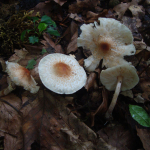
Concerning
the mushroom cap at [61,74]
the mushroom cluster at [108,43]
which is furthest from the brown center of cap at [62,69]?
the mushroom cluster at [108,43]

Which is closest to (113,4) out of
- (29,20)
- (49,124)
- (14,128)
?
(29,20)

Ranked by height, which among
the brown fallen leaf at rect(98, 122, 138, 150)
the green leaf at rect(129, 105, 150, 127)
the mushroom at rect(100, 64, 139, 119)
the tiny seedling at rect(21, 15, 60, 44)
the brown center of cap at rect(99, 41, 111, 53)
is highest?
the tiny seedling at rect(21, 15, 60, 44)

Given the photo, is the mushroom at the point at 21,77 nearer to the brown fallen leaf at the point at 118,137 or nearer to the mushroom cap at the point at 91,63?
the mushroom cap at the point at 91,63

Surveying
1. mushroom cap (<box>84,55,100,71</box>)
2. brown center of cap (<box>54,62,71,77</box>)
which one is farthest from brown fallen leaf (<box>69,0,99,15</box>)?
brown center of cap (<box>54,62,71,77</box>)

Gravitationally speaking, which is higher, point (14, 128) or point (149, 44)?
point (149, 44)

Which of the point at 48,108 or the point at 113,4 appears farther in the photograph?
the point at 113,4

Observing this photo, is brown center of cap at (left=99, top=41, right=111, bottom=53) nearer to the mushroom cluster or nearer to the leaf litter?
the mushroom cluster

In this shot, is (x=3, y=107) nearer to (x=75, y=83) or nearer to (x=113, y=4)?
(x=75, y=83)
